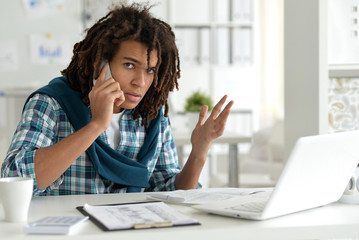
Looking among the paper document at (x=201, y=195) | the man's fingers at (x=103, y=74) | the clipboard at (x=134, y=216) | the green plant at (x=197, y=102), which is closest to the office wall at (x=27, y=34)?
the green plant at (x=197, y=102)

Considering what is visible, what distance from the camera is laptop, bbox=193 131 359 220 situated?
1080 mm

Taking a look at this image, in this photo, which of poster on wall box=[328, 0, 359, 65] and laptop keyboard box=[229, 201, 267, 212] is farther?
poster on wall box=[328, 0, 359, 65]

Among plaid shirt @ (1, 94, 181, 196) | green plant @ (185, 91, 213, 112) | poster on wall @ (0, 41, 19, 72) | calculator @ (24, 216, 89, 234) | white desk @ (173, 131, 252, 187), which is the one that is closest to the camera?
calculator @ (24, 216, 89, 234)

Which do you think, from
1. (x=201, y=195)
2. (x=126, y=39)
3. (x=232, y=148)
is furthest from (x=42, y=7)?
(x=201, y=195)

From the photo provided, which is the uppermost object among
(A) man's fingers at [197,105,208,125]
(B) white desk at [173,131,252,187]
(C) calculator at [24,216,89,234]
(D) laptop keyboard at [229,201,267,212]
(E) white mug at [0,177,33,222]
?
(A) man's fingers at [197,105,208,125]

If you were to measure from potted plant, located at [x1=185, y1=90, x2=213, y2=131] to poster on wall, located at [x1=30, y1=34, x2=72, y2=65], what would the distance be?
177 centimetres

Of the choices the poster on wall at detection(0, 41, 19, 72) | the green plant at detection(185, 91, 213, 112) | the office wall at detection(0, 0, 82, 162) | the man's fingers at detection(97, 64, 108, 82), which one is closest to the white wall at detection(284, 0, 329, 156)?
the man's fingers at detection(97, 64, 108, 82)

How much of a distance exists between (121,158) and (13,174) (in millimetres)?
355

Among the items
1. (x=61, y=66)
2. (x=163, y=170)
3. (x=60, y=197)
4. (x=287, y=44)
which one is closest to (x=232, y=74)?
(x=61, y=66)

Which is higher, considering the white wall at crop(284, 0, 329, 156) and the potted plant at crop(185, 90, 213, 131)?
the white wall at crop(284, 0, 329, 156)

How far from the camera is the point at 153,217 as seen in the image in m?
1.09

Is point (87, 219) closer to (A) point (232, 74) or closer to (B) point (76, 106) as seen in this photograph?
(B) point (76, 106)

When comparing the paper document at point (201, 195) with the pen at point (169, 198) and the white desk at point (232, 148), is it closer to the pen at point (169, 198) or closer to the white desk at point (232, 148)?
the pen at point (169, 198)

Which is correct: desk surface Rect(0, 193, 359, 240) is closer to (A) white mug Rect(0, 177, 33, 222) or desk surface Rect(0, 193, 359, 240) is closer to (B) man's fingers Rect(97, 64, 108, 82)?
(A) white mug Rect(0, 177, 33, 222)
